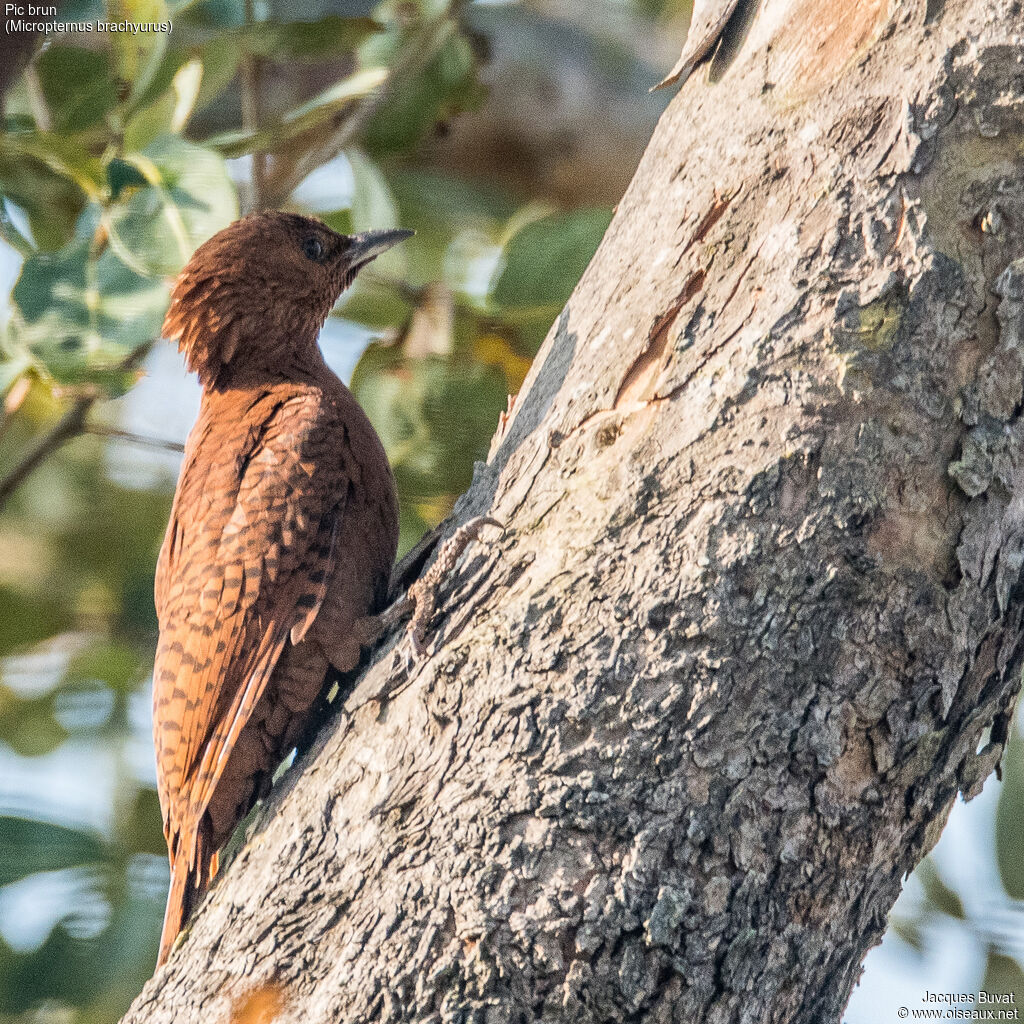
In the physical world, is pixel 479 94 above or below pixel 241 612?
above

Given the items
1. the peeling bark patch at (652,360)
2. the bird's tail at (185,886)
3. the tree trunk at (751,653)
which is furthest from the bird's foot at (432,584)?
the bird's tail at (185,886)

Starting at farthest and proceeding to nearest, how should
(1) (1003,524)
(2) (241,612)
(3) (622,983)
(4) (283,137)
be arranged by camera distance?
(4) (283,137), (2) (241,612), (1) (1003,524), (3) (622,983)

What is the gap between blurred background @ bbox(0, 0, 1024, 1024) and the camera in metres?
3.77

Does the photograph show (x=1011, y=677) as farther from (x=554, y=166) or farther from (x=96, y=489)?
(x=96, y=489)

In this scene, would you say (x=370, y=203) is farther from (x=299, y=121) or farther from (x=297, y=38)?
(x=297, y=38)

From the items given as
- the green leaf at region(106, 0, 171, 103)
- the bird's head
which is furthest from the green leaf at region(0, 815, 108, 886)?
the green leaf at region(106, 0, 171, 103)

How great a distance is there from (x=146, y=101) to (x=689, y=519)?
2.92 metres

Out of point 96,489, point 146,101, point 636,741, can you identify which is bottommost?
point 96,489

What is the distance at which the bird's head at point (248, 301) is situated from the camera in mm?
3545

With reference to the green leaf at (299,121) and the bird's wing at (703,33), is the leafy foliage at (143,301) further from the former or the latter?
the bird's wing at (703,33)

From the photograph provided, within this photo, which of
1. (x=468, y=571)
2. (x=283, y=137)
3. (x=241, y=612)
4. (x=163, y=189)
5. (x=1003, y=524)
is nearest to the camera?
(x=1003, y=524)

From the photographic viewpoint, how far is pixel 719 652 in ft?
6.32

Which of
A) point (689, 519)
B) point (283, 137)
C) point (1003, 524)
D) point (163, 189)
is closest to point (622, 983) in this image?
point (689, 519)

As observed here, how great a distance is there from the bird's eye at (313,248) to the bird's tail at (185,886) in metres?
1.77
